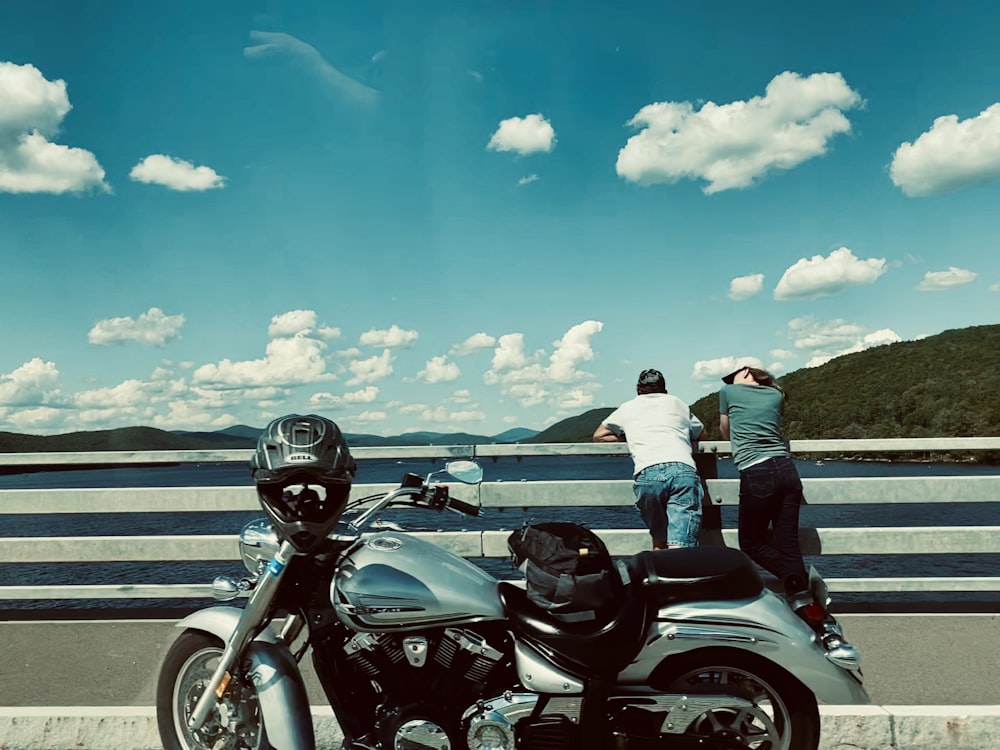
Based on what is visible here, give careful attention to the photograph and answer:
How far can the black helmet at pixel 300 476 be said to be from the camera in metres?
3.21

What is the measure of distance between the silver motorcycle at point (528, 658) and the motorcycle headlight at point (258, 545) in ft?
0.26

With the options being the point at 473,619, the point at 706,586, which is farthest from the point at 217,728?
the point at 706,586

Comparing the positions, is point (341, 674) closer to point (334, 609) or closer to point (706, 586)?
point (334, 609)

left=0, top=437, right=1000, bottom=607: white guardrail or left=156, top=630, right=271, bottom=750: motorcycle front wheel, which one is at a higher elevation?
left=0, top=437, right=1000, bottom=607: white guardrail

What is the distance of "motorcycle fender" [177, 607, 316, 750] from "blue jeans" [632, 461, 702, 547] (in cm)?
280

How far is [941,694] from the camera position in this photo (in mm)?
4383

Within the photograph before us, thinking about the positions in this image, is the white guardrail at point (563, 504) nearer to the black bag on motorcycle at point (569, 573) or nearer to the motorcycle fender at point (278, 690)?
the motorcycle fender at point (278, 690)

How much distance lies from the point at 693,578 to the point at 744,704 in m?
0.46

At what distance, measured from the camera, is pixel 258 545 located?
3.38 meters

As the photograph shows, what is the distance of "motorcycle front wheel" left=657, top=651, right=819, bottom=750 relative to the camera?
3139 mm

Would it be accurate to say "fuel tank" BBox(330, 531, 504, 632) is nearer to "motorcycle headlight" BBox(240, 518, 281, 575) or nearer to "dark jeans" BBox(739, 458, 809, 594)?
"motorcycle headlight" BBox(240, 518, 281, 575)

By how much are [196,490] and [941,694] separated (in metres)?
4.77

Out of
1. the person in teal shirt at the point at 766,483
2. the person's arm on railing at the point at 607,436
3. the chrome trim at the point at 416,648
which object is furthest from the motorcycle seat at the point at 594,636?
the person's arm on railing at the point at 607,436

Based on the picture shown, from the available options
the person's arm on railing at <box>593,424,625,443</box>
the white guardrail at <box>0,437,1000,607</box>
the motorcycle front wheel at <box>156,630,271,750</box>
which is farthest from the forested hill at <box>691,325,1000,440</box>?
the motorcycle front wheel at <box>156,630,271,750</box>
